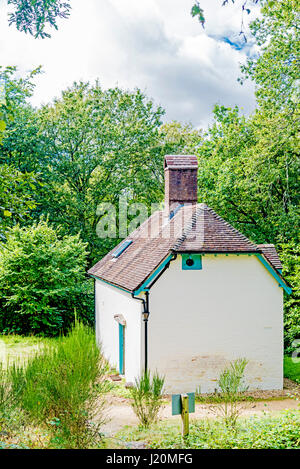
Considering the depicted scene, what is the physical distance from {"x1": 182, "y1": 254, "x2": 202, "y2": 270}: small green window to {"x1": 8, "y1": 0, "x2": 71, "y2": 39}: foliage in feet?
28.0

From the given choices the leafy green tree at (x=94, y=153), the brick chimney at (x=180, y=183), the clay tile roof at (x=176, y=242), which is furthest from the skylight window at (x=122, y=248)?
the leafy green tree at (x=94, y=153)

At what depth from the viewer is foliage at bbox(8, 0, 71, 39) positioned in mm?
6324

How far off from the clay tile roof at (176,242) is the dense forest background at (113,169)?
3217 millimetres

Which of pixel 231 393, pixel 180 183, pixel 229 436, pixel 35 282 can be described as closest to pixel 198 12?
pixel 229 436

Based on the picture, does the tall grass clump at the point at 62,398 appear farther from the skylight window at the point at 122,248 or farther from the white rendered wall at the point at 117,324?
the skylight window at the point at 122,248

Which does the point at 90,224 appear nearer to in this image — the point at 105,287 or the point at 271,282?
the point at 105,287

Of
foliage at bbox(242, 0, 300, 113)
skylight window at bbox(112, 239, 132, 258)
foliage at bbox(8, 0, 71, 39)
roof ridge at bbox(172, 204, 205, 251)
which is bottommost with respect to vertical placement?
skylight window at bbox(112, 239, 132, 258)

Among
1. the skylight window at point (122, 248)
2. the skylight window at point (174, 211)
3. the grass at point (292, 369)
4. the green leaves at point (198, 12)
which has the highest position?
the green leaves at point (198, 12)

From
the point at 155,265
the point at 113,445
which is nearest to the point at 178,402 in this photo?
the point at 113,445

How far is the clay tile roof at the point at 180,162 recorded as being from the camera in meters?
18.0

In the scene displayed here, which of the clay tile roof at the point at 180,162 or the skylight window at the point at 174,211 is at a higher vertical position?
the clay tile roof at the point at 180,162

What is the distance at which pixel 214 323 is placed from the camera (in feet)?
45.4

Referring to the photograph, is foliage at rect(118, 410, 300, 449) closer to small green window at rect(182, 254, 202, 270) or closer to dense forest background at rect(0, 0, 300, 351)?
dense forest background at rect(0, 0, 300, 351)

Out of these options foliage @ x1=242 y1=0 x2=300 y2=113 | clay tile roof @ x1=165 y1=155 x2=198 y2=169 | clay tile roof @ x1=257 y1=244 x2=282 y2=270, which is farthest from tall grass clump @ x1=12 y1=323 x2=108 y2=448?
foliage @ x1=242 y1=0 x2=300 y2=113
